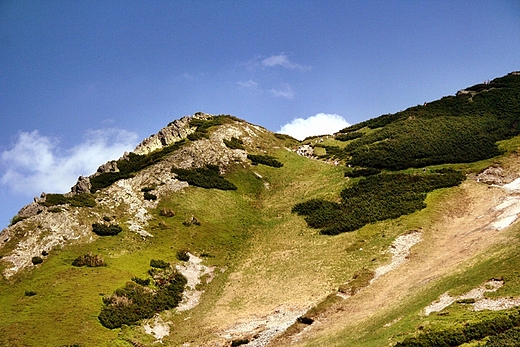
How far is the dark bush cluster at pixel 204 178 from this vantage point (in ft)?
239

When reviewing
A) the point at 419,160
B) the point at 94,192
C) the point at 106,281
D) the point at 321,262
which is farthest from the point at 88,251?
the point at 419,160

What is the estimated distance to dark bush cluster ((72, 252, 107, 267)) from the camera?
48.3 m

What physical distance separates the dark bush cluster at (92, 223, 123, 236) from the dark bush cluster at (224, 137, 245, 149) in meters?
35.8

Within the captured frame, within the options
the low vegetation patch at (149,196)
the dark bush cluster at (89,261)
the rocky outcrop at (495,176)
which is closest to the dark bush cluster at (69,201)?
the low vegetation patch at (149,196)

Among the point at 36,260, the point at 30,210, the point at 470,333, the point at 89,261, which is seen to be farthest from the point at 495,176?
the point at 30,210

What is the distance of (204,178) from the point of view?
74.6 meters

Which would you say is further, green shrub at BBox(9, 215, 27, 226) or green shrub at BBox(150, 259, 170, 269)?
green shrub at BBox(9, 215, 27, 226)

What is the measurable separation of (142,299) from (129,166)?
4117 cm

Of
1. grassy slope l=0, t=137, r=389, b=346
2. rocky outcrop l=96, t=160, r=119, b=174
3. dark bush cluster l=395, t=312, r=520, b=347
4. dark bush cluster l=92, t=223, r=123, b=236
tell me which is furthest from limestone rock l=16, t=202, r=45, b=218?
dark bush cluster l=395, t=312, r=520, b=347

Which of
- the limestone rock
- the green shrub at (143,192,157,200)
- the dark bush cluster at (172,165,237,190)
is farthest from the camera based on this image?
the dark bush cluster at (172,165,237,190)

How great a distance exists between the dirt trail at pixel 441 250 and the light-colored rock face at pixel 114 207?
30141mm

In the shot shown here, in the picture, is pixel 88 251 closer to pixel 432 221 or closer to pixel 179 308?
pixel 179 308

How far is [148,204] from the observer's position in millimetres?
64688

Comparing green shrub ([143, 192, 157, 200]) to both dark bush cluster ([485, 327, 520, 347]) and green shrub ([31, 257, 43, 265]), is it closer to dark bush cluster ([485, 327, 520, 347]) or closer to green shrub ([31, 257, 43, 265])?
green shrub ([31, 257, 43, 265])
